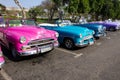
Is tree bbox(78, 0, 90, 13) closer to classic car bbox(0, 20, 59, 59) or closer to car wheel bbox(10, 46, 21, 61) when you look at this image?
classic car bbox(0, 20, 59, 59)

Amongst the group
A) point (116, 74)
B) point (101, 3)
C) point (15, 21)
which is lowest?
point (116, 74)

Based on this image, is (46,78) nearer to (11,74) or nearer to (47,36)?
(11,74)

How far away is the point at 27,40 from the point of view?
5492 mm

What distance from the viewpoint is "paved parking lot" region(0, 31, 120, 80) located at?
14.9 feet

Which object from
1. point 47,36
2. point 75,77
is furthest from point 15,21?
point 75,77

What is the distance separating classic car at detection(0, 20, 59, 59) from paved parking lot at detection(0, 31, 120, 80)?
44 cm

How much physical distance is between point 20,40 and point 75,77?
2.23 meters

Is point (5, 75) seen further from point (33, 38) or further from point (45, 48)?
point (45, 48)

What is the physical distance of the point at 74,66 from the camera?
17.5ft

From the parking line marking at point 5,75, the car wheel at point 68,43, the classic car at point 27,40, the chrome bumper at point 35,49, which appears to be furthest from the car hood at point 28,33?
the car wheel at point 68,43

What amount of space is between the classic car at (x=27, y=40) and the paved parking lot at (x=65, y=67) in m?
0.44

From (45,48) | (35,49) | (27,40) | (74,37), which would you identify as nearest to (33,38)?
(27,40)

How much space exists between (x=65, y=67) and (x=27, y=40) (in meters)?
1.56

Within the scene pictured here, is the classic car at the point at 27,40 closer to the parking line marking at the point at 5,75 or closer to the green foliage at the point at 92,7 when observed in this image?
the parking line marking at the point at 5,75
